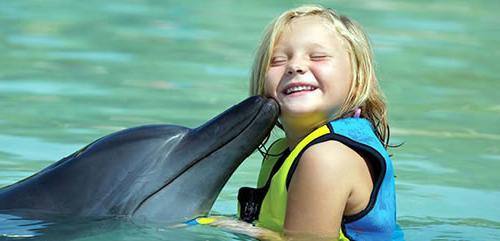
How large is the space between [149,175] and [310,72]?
879 mm

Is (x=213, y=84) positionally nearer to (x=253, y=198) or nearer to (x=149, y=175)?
(x=253, y=198)

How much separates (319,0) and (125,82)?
19.4ft

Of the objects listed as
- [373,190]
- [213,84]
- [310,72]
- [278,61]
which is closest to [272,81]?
[278,61]

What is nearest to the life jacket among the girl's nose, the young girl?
the young girl

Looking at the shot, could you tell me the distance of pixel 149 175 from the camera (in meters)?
5.46

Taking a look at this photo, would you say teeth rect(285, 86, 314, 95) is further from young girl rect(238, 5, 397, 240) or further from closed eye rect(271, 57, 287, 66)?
closed eye rect(271, 57, 287, 66)

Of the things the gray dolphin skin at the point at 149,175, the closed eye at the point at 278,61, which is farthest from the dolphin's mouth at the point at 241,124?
the closed eye at the point at 278,61

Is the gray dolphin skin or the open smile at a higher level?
the open smile

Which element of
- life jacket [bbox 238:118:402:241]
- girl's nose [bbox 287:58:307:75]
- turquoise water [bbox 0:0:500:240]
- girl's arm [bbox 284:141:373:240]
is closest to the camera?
girl's arm [bbox 284:141:373:240]

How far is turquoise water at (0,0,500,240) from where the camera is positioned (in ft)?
24.4

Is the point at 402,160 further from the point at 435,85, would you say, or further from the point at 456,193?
the point at 435,85

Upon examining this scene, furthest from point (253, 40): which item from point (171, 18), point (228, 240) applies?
point (228, 240)

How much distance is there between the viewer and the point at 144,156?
550cm

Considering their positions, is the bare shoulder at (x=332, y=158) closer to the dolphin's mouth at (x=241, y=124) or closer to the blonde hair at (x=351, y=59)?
the dolphin's mouth at (x=241, y=124)
